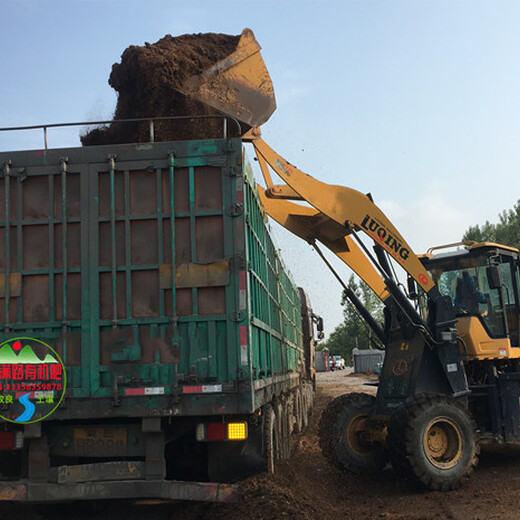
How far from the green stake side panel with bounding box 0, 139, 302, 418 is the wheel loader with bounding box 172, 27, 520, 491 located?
258 centimetres

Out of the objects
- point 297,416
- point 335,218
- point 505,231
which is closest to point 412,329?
point 335,218

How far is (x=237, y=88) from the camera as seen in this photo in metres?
8.37

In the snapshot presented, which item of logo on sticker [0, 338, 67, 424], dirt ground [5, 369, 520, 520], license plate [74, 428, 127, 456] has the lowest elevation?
dirt ground [5, 369, 520, 520]

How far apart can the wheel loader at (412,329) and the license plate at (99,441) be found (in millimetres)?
3510

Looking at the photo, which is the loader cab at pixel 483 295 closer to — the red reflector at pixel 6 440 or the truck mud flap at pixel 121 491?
the truck mud flap at pixel 121 491

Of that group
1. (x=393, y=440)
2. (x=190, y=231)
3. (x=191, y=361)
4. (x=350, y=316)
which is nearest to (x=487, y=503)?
(x=393, y=440)

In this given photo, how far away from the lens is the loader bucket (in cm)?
833

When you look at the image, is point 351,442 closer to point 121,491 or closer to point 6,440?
point 121,491

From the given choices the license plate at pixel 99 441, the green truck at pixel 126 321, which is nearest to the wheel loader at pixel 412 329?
the green truck at pixel 126 321

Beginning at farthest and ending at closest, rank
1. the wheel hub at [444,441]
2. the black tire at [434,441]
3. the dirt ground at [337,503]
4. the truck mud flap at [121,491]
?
the wheel hub at [444,441] < the black tire at [434,441] < the dirt ground at [337,503] < the truck mud flap at [121,491]

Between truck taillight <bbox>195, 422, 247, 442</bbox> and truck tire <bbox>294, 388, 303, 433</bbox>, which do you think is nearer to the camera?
truck taillight <bbox>195, 422, 247, 442</bbox>

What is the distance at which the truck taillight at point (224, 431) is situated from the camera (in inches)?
226

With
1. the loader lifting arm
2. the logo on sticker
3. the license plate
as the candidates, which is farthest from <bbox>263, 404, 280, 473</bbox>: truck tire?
the loader lifting arm

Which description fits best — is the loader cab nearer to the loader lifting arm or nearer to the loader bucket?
the loader lifting arm
